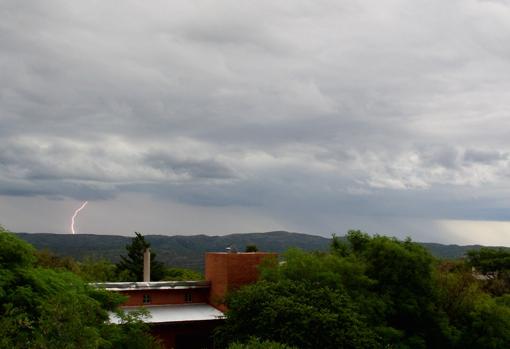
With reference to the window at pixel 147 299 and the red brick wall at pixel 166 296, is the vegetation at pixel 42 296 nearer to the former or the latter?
the red brick wall at pixel 166 296

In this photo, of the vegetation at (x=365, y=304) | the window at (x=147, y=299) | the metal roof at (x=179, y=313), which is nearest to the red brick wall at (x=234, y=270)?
the metal roof at (x=179, y=313)

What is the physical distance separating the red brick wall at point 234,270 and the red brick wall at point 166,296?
2168 mm

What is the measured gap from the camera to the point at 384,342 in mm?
32062

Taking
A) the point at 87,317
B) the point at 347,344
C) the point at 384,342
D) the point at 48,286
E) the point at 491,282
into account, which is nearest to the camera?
the point at 87,317

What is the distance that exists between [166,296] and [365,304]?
Answer: 15.6 metres

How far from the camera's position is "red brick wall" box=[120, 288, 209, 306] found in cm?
3997

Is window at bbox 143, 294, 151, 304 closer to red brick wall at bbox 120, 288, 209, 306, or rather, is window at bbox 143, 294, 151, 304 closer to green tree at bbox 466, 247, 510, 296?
red brick wall at bbox 120, 288, 209, 306

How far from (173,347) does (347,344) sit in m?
13.9

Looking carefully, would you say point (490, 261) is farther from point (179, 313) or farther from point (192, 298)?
point (179, 313)

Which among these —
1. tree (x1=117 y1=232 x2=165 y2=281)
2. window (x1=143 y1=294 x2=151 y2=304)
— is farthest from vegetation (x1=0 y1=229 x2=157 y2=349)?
tree (x1=117 y1=232 x2=165 y2=281)

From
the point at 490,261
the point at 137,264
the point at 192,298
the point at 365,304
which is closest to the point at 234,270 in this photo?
the point at 192,298

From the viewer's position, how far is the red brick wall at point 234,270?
128 ft

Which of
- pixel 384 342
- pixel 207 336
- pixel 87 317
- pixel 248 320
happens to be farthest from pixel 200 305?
pixel 87 317

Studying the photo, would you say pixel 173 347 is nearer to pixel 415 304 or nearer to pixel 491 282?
pixel 415 304
